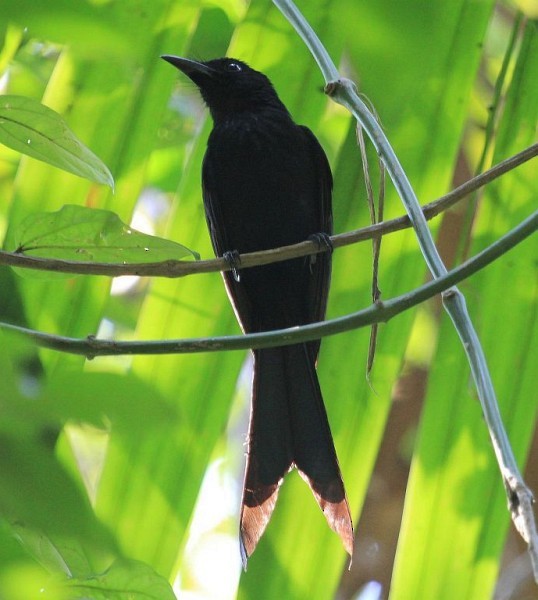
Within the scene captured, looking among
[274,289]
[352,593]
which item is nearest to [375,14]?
[274,289]

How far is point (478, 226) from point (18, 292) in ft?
3.11

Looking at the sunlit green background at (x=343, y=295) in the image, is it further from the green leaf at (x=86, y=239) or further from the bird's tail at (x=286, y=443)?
the green leaf at (x=86, y=239)

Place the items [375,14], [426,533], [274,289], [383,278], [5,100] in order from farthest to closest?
[274,289]
[383,278]
[375,14]
[426,533]
[5,100]

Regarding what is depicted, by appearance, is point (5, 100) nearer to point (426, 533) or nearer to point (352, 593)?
point (426, 533)

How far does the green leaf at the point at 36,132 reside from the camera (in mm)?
1361

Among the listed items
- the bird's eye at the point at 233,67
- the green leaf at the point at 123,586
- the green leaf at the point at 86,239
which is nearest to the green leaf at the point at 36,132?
the green leaf at the point at 86,239

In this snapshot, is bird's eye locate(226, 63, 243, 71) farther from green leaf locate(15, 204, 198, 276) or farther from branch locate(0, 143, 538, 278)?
green leaf locate(15, 204, 198, 276)

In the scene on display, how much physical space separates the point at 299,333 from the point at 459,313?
23 cm

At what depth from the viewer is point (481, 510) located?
1.79m

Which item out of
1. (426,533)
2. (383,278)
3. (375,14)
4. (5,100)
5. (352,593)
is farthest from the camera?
(352,593)

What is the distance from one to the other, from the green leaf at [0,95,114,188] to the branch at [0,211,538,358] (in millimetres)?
260

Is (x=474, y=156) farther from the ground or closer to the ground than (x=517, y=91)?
farther from the ground

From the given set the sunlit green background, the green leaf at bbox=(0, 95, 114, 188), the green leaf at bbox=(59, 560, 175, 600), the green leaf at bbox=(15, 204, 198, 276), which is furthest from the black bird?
the green leaf at bbox=(59, 560, 175, 600)

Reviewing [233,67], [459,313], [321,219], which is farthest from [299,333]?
[233,67]
